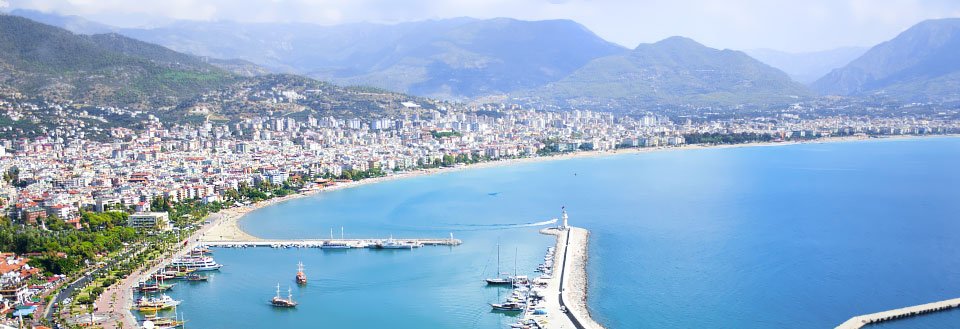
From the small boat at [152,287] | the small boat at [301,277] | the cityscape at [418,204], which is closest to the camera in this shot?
the cityscape at [418,204]

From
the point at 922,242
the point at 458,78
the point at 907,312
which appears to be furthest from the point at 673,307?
the point at 458,78

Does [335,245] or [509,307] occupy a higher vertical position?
[335,245]

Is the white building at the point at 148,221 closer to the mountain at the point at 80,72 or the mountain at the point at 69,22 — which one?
the mountain at the point at 80,72

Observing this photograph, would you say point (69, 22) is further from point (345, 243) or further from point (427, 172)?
point (345, 243)

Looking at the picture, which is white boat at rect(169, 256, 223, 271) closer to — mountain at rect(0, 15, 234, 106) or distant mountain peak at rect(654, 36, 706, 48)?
mountain at rect(0, 15, 234, 106)

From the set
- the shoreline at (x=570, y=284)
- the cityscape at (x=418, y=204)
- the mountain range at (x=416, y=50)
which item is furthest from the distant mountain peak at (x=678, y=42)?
the shoreline at (x=570, y=284)

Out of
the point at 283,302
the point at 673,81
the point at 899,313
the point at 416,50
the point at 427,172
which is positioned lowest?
the point at 899,313

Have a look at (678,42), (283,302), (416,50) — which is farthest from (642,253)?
(416,50)
